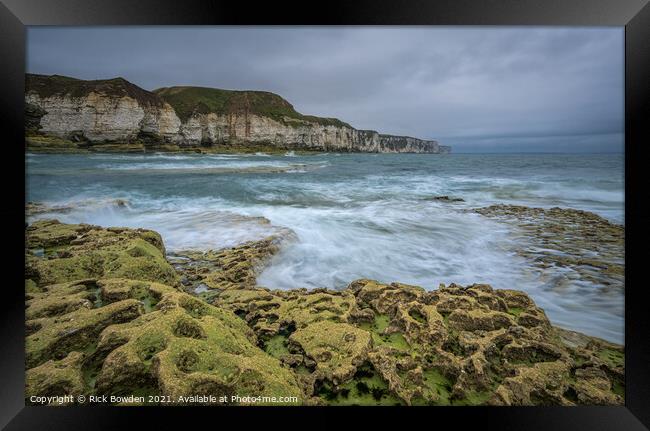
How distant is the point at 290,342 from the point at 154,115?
13.1 ft

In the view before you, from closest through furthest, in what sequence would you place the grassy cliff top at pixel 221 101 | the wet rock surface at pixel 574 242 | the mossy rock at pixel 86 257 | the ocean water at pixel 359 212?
the mossy rock at pixel 86 257 < the wet rock surface at pixel 574 242 < the ocean water at pixel 359 212 < the grassy cliff top at pixel 221 101

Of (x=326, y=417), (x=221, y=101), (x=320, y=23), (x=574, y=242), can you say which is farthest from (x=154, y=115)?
(x=574, y=242)

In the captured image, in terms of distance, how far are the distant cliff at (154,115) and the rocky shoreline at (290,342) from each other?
1.06 m

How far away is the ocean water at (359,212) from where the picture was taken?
2270mm

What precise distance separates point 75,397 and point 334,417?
1531 millimetres

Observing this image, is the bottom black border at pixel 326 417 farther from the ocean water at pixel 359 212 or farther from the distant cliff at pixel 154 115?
the distant cliff at pixel 154 115

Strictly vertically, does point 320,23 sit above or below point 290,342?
above

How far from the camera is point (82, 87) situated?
2.80m

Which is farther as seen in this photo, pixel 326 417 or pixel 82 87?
pixel 82 87

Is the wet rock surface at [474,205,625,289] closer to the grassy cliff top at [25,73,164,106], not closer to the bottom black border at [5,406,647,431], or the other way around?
the bottom black border at [5,406,647,431]

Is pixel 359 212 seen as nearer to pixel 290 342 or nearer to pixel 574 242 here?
pixel 290 342

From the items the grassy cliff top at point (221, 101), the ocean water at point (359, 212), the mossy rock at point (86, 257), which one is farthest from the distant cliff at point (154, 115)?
the mossy rock at point (86, 257)

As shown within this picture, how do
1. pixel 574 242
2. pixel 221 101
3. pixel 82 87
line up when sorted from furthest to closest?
pixel 221 101, pixel 82 87, pixel 574 242

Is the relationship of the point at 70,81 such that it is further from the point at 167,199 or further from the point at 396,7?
the point at 396,7
